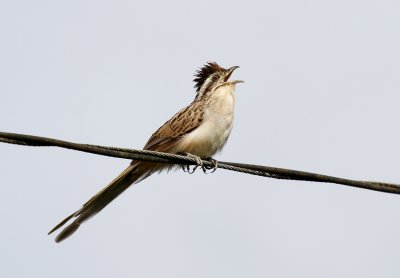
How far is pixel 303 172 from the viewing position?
6.33 metres

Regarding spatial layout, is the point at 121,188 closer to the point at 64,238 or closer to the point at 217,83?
the point at 64,238

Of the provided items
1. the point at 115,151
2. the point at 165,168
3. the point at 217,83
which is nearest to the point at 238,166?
the point at 115,151

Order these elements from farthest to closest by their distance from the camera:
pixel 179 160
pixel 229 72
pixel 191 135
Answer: pixel 229 72
pixel 191 135
pixel 179 160

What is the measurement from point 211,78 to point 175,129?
122 cm

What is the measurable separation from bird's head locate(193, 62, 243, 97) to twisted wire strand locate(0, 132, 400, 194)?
362 centimetres

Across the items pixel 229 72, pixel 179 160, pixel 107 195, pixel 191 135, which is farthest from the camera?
pixel 229 72

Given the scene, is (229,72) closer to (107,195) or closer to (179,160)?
(107,195)

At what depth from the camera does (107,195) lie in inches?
352

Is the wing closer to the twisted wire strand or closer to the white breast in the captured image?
the white breast

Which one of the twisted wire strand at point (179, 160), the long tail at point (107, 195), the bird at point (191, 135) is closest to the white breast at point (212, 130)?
the bird at point (191, 135)

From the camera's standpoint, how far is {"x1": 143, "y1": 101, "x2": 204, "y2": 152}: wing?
956 cm

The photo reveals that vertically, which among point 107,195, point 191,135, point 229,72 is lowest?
point 107,195

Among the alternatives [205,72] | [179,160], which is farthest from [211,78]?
[179,160]

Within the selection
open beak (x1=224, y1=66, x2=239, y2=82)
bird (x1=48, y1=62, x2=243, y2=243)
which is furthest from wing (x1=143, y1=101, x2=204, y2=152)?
open beak (x1=224, y1=66, x2=239, y2=82)
